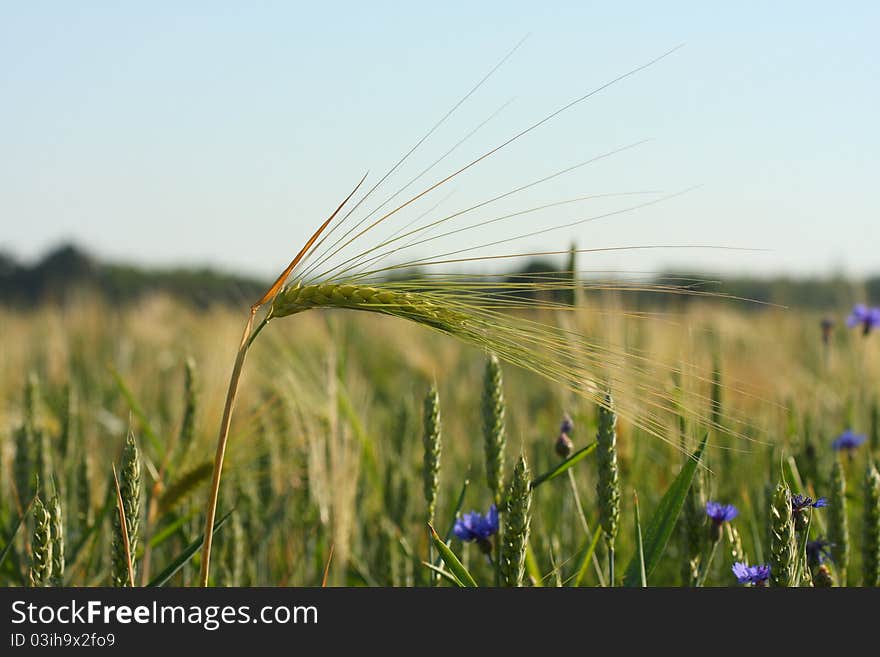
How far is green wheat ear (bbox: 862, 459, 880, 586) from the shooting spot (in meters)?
1.53

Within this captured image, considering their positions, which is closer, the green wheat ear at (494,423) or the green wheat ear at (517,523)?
the green wheat ear at (517,523)

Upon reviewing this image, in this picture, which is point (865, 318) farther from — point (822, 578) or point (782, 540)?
point (782, 540)

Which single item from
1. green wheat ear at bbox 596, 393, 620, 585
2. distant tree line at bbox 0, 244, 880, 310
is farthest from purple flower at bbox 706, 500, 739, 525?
distant tree line at bbox 0, 244, 880, 310

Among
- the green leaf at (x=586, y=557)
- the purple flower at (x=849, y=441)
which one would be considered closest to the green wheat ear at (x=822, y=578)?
the green leaf at (x=586, y=557)

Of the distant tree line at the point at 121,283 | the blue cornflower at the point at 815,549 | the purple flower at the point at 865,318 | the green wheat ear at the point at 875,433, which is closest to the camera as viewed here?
the blue cornflower at the point at 815,549

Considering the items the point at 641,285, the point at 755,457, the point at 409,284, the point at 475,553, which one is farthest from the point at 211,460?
the point at 755,457

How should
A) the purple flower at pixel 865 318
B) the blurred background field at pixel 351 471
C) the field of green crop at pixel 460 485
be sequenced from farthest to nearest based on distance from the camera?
the purple flower at pixel 865 318 < the blurred background field at pixel 351 471 < the field of green crop at pixel 460 485

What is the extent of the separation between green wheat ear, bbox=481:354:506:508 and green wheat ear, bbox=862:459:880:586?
637 mm

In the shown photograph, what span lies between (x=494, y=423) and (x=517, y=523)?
0.94ft

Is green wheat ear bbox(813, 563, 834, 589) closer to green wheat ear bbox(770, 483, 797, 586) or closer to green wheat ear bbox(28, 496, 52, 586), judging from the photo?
green wheat ear bbox(770, 483, 797, 586)

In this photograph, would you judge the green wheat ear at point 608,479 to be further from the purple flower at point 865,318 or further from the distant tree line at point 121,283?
the distant tree line at point 121,283

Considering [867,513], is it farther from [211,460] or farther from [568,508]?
[211,460]

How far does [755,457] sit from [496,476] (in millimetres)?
2050

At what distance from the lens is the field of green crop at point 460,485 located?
4.19 feet
